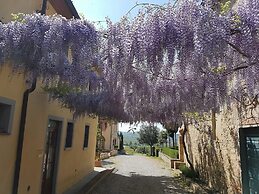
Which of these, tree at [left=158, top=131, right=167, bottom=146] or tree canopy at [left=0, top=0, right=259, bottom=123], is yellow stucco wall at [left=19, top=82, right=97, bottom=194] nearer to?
tree canopy at [left=0, top=0, right=259, bottom=123]

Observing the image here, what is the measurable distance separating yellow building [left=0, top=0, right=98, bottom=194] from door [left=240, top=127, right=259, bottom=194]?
15.6 feet

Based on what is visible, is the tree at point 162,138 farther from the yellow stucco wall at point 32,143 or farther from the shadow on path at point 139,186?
the yellow stucco wall at point 32,143

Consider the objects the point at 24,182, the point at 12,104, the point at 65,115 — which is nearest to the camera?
the point at 12,104

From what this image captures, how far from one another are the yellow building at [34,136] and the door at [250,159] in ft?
15.6

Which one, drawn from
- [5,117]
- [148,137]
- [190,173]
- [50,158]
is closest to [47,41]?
[5,117]

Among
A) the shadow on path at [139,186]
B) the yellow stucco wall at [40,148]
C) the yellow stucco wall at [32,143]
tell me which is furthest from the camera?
the shadow on path at [139,186]

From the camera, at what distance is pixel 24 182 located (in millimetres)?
6258

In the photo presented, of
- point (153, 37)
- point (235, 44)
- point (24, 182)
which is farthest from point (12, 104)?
point (235, 44)

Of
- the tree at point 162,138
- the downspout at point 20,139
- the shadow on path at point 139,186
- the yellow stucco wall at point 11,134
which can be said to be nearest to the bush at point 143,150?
the tree at point 162,138

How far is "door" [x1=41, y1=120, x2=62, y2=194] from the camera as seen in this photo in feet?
25.7

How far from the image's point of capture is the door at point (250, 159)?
6824 millimetres

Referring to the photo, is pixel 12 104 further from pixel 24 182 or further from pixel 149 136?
pixel 149 136

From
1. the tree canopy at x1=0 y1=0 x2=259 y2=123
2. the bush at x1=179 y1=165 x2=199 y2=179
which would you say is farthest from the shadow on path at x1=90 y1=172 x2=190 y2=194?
the tree canopy at x1=0 y1=0 x2=259 y2=123

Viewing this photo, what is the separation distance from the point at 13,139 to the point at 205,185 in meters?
7.10
